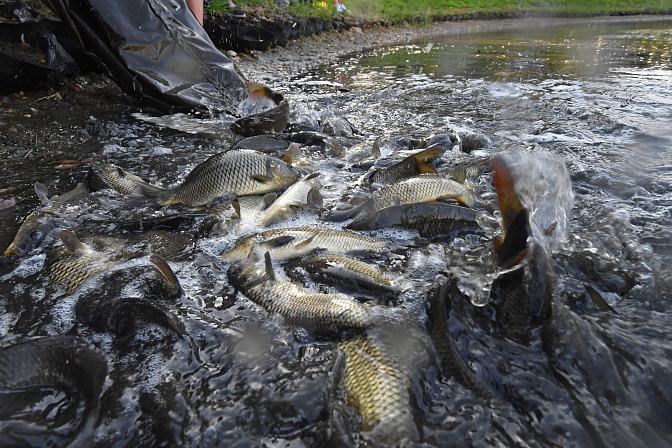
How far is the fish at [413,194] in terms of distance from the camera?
9.52 ft

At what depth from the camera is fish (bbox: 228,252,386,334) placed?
189 centimetres

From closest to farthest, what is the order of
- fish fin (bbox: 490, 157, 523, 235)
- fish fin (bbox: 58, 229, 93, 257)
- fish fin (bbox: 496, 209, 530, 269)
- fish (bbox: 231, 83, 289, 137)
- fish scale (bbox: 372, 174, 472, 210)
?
1. fish fin (bbox: 496, 209, 530, 269)
2. fish fin (bbox: 490, 157, 523, 235)
3. fish fin (bbox: 58, 229, 93, 257)
4. fish scale (bbox: 372, 174, 472, 210)
5. fish (bbox: 231, 83, 289, 137)

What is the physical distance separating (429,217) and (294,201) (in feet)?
3.51

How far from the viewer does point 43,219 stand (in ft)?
9.18

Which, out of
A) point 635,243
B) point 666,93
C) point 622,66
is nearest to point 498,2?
point 622,66

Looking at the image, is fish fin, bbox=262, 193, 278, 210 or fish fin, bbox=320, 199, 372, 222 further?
fish fin, bbox=262, 193, 278, 210

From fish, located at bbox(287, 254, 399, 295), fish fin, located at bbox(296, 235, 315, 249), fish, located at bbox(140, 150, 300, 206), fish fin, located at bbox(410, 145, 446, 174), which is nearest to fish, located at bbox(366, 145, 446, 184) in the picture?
fish fin, located at bbox(410, 145, 446, 174)

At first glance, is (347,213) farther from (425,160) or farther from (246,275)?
(246,275)

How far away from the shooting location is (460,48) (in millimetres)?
15172

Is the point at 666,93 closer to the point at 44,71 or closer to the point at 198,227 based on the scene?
the point at 198,227

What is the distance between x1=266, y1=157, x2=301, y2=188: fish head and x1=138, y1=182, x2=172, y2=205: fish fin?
85cm

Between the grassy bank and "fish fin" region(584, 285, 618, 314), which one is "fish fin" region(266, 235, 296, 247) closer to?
"fish fin" region(584, 285, 618, 314)

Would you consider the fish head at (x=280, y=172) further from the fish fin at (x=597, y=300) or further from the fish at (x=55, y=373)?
the fish fin at (x=597, y=300)

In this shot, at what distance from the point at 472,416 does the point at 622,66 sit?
1151cm
